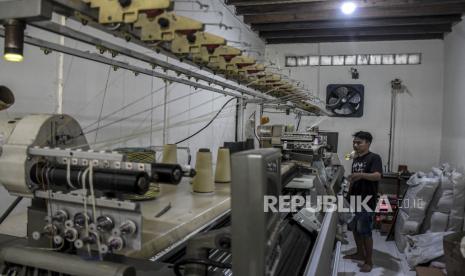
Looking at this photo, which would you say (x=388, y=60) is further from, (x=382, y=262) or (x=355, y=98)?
(x=382, y=262)

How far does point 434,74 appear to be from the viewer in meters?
5.52

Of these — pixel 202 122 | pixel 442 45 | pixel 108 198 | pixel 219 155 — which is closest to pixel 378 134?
pixel 442 45

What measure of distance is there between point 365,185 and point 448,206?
124cm

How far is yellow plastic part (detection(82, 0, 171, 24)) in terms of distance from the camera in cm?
77

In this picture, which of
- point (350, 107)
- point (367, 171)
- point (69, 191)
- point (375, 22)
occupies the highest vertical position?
point (375, 22)

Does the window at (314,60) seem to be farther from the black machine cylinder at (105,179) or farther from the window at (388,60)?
the black machine cylinder at (105,179)

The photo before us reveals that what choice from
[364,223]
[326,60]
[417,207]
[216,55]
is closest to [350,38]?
[326,60]

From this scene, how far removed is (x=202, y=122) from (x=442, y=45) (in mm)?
4499

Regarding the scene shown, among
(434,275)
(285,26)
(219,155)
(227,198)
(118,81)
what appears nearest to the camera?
(227,198)

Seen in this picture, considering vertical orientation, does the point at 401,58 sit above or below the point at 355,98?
above

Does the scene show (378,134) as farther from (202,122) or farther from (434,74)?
(202,122)

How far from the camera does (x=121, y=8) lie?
78 cm

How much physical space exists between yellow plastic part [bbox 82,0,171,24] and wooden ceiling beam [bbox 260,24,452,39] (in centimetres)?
512

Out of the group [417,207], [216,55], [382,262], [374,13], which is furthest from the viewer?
[374,13]
